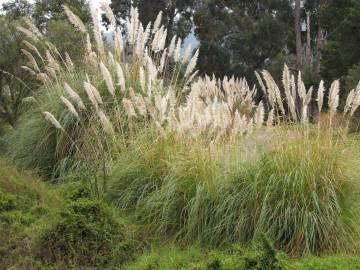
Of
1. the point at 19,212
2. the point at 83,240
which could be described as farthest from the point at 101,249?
the point at 19,212

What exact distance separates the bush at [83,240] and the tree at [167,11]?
72.9ft

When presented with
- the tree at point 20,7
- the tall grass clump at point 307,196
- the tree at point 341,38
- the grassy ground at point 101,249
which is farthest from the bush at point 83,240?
the tree at point 20,7

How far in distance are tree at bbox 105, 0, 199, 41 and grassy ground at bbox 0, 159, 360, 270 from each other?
22.1m

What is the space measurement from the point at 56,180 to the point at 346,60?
12.5 metres

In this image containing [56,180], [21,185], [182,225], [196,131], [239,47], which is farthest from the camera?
[239,47]

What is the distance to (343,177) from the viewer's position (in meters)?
Answer: 5.09

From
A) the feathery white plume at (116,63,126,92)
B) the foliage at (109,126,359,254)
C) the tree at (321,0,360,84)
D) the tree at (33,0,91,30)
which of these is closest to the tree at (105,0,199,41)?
the tree at (33,0,91,30)

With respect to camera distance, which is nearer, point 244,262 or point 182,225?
point 244,262

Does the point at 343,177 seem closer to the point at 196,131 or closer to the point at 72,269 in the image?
the point at 196,131

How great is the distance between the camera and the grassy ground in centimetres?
444

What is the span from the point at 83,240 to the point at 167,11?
23801 mm

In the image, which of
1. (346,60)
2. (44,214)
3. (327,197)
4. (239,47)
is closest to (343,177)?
(327,197)

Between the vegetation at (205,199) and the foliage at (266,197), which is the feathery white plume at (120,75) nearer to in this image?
the vegetation at (205,199)

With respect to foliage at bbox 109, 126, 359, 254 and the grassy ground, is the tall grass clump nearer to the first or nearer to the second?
foliage at bbox 109, 126, 359, 254
